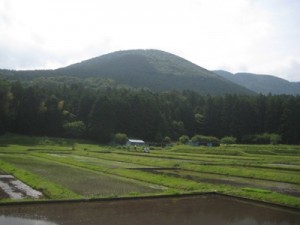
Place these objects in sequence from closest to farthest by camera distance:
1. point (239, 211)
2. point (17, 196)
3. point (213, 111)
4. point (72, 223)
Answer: point (72, 223) → point (239, 211) → point (17, 196) → point (213, 111)

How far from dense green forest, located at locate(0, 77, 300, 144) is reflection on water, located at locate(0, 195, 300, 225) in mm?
61599

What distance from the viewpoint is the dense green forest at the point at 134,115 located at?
7838cm

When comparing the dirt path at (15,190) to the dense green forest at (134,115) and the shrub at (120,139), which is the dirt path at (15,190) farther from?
the dense green forest at (134,115)

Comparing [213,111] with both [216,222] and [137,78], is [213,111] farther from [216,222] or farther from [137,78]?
[137,78]

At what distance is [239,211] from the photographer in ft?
53.5

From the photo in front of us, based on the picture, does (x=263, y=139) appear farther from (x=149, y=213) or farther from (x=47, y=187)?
(x=149, y=213)

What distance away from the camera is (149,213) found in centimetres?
1501

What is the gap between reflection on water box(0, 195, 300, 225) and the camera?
1354 centimetres

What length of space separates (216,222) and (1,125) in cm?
6552

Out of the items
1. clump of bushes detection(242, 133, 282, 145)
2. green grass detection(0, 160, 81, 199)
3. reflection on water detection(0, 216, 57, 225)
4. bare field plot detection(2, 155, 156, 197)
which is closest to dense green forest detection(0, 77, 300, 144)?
clump of bushes detection(242, 133, 282, 145)

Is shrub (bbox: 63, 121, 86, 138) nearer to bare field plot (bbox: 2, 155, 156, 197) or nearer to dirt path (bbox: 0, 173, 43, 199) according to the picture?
bare field plot (bbox: 2, 155, 156, 197)

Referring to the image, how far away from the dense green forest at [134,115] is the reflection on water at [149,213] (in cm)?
6160

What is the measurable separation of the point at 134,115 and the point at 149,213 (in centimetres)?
7302

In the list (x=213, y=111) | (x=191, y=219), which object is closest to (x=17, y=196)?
(x=191, y=219)
